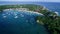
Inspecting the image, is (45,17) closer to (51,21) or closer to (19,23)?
(51,21)

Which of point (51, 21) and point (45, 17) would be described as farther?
point (45, 17)

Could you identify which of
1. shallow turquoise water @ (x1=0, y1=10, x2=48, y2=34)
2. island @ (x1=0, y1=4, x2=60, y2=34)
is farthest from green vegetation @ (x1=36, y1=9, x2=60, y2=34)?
shallow turquoise water @ (x1=0, y1=10, x2=48, y2=34)

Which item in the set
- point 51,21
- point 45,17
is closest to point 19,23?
point 45,17

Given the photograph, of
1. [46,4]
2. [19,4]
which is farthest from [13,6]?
[46,4]

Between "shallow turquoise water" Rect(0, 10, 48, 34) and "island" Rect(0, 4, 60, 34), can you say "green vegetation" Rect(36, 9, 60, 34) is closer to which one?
"island" Rect(0, 4, 60, 34)

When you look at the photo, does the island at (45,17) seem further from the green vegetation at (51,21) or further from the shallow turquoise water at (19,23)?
the shallow turquoise water at (19,23)

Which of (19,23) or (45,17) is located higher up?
(45,17)
